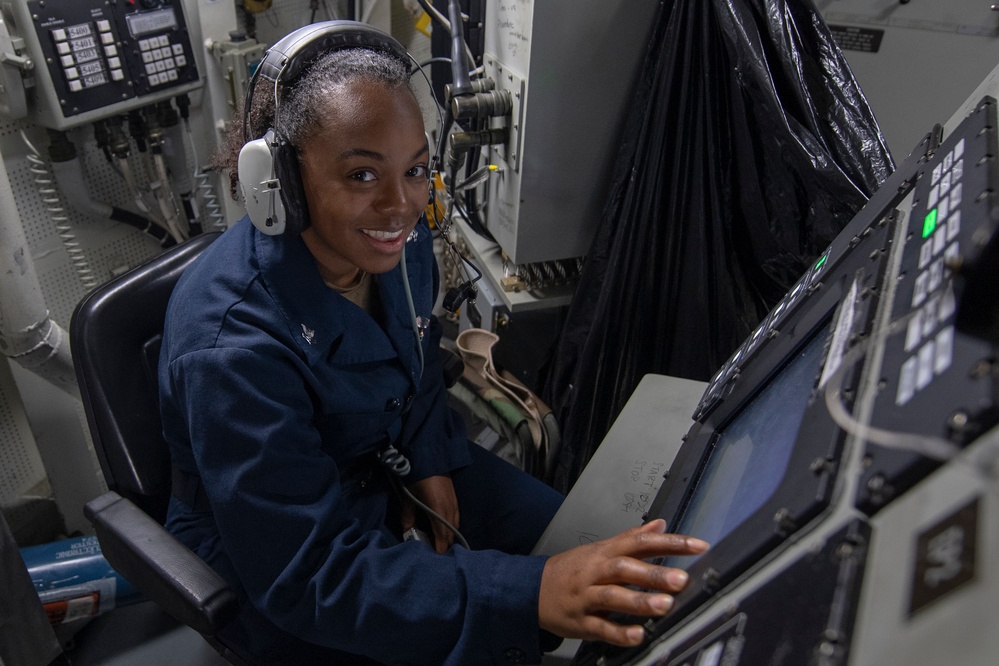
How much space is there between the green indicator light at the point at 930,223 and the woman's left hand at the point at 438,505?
892mm

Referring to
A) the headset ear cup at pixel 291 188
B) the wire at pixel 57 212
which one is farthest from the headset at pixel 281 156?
the wire at pixel 57 212

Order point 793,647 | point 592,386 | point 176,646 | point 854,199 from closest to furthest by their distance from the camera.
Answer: point 793,647
point 854,199
point 176,646
point 592,386

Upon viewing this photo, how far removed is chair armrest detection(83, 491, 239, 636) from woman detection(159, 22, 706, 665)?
0.16 ft

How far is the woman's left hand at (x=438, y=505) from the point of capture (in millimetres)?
1264

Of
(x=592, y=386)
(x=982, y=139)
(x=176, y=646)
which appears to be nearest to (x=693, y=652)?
(x=982, y=139)

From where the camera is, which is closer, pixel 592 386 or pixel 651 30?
pixel 651 30

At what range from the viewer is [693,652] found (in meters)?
0.56

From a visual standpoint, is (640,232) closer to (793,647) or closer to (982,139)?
(982,139)

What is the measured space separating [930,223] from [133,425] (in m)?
1.08

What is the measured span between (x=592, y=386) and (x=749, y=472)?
0.96 m

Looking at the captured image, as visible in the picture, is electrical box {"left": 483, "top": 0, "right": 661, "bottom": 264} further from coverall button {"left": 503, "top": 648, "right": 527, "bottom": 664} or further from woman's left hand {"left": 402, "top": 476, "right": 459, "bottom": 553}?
coverall button {"left": 503, "top": 648, "right": 527, "bottom": 664}

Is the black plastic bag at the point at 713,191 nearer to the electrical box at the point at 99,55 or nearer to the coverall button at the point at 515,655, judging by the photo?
the coverall button at the point at 515,655

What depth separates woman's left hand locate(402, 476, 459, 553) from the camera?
1264mm

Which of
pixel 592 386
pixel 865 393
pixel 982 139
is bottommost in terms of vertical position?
pixel 592 386
